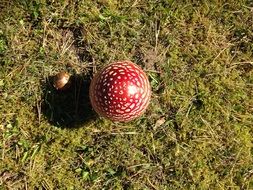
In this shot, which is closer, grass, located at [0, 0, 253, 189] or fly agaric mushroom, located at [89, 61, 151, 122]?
fly agaric mushroom, located at [89, 61, 151, 122]

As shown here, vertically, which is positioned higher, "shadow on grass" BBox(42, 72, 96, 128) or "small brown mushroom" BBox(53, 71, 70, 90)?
"small brown mushroom" BBox(53, 71, 70, 90)

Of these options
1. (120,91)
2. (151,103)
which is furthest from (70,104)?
(120,91)

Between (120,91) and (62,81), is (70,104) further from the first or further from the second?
(120,91)

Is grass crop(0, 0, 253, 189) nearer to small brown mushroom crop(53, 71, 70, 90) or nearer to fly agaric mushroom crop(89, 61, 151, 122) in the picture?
small brown mushroom crop(53, 71, 70, 90)

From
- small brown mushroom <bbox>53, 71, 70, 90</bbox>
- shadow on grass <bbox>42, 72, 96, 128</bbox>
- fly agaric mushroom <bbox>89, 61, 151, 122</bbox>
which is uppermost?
fly agaric mushroom <bbox>89, 61, 151, 122</bbox>

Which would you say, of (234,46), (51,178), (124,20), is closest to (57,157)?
(51,178)

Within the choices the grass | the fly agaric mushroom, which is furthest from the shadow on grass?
the fly agaric mushroom

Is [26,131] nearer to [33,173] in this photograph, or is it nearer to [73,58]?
[33,173]
